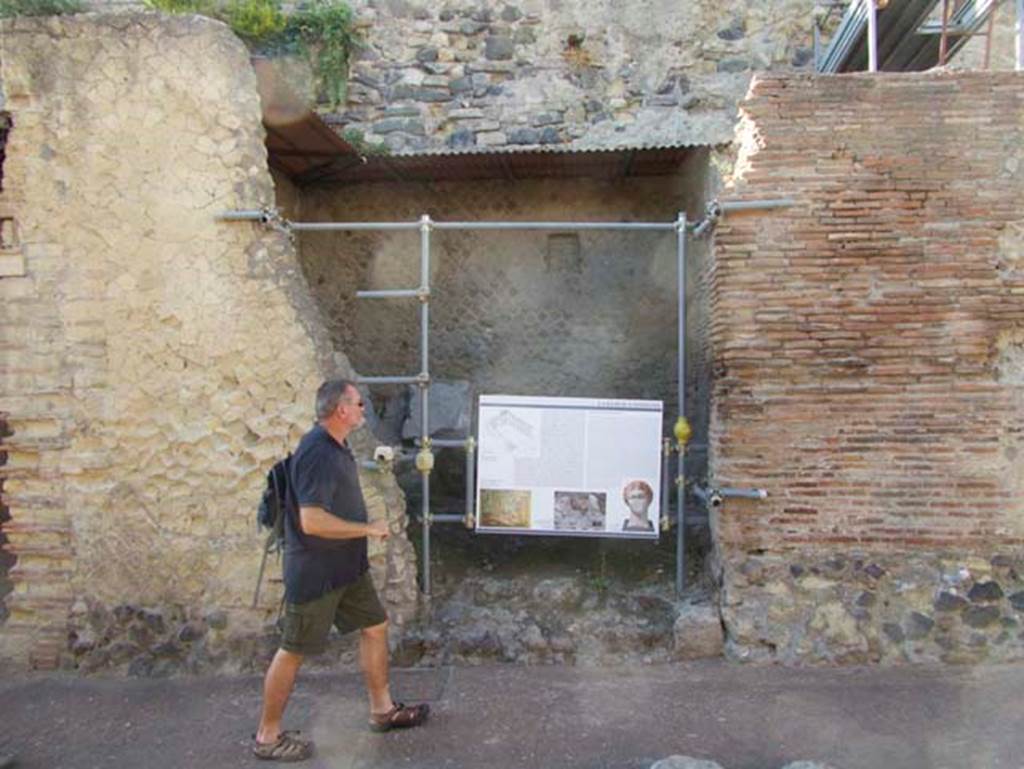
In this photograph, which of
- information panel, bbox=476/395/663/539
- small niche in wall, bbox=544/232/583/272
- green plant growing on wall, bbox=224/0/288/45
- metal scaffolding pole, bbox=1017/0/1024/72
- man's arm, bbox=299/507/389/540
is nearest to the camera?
man's arm, bbox=299/507/389/540

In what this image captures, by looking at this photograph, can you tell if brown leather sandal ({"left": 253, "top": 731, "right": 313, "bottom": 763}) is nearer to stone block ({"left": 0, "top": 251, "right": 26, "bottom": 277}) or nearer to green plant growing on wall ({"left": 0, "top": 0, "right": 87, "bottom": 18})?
stone block ({"left": 0, "top": 251, "right": 26, "bottom": 277})

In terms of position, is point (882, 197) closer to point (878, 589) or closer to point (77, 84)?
point (878, 589)

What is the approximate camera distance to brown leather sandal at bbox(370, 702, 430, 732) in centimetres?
397

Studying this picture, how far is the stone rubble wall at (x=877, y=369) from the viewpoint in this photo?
4.68 m

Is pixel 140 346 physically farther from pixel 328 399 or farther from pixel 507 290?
pixel 507 290

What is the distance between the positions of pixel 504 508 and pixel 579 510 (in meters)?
0.46

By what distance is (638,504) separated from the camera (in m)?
5.05

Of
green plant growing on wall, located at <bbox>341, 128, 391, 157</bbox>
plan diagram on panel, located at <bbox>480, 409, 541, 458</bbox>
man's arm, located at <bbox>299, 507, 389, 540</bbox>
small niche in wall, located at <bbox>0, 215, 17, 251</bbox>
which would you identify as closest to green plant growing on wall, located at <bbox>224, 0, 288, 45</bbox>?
green plant growing on wall, located at <bbox>341, 128, 391, 157</bbox>

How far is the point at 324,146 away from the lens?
7.09 metres

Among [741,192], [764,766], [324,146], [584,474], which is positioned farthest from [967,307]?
[324,146]

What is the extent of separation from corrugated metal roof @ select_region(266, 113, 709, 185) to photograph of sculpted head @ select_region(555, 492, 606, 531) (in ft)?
10.6

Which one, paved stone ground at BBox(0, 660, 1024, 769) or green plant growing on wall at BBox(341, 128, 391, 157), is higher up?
green plant growing on wall at BBox(341, 128, 391, 157)

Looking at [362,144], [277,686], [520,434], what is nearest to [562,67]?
[362,144]

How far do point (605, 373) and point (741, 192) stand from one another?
3503 mm
